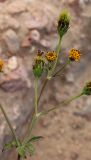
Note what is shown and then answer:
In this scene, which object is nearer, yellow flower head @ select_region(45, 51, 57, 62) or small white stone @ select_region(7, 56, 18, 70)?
yellow flower head @ select_region(45, 51, 57, 62)

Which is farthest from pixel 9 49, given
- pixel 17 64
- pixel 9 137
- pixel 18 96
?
pixel 9 137

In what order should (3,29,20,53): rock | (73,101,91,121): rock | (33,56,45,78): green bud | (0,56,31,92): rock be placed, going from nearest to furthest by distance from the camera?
(33,56,45,78): green bud → (0,56,31,92): rock → (3,29,20,53): rock → (73,101,91,121): rock

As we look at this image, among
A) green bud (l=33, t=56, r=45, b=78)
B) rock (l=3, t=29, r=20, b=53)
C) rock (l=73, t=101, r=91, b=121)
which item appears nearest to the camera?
green bud (l=33, t=56, r=45, b=78)

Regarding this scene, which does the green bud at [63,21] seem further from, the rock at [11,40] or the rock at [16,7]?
the rock at [16,7]

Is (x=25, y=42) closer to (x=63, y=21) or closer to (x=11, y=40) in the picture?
(x=11, y=40)

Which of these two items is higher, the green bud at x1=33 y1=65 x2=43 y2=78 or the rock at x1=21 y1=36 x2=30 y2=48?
the green bud at x1=33 y1=65 x2=43 y2=78

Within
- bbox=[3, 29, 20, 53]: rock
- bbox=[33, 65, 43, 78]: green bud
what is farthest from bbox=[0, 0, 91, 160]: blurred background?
bbox=[33, 65, 43, 78]: green bud

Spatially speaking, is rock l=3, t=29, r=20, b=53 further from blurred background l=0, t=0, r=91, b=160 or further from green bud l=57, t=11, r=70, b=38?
green bud l=57, t=11, r=70, b=38
